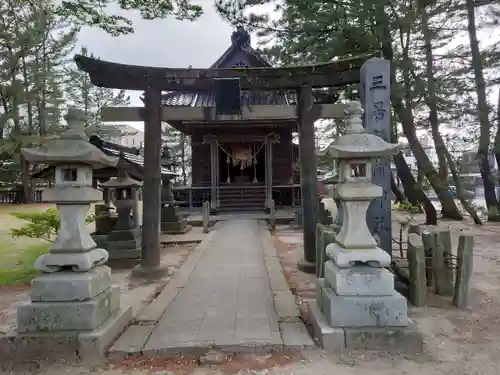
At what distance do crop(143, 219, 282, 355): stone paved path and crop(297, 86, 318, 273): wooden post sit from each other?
3.86 feet

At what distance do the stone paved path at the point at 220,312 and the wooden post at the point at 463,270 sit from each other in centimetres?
266

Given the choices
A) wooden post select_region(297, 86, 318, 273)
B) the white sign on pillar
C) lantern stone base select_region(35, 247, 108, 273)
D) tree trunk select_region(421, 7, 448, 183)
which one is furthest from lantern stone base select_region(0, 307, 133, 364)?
tree trunk select_region(421, 7, 448, 183)

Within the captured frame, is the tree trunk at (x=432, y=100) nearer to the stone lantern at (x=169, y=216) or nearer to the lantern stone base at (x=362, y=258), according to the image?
the stone lantern at (x=169, y=216)

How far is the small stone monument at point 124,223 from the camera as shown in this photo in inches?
346

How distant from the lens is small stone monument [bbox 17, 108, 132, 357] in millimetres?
3869

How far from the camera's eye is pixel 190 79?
23.0ft

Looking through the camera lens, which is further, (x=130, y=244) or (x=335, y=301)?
(x=130, y=244)

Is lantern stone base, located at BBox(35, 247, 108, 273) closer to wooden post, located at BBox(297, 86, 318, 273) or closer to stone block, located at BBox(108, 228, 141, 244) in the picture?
wooden post, located at BBox(297, 86, 318, 273)

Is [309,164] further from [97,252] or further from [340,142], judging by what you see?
[97,252]

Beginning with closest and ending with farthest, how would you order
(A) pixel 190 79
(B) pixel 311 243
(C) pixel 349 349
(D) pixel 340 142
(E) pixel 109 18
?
(C) pixel 349 349, (D) pixel 340 142, (A) pixel 190 79, (B) pixel 311 243, (E) pixel 109 18

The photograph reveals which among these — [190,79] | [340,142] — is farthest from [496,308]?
[190,79]

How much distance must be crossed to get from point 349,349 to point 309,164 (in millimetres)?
4012

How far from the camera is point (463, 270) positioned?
5.33 meters

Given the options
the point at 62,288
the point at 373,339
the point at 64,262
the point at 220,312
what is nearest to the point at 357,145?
the point at 373,339
